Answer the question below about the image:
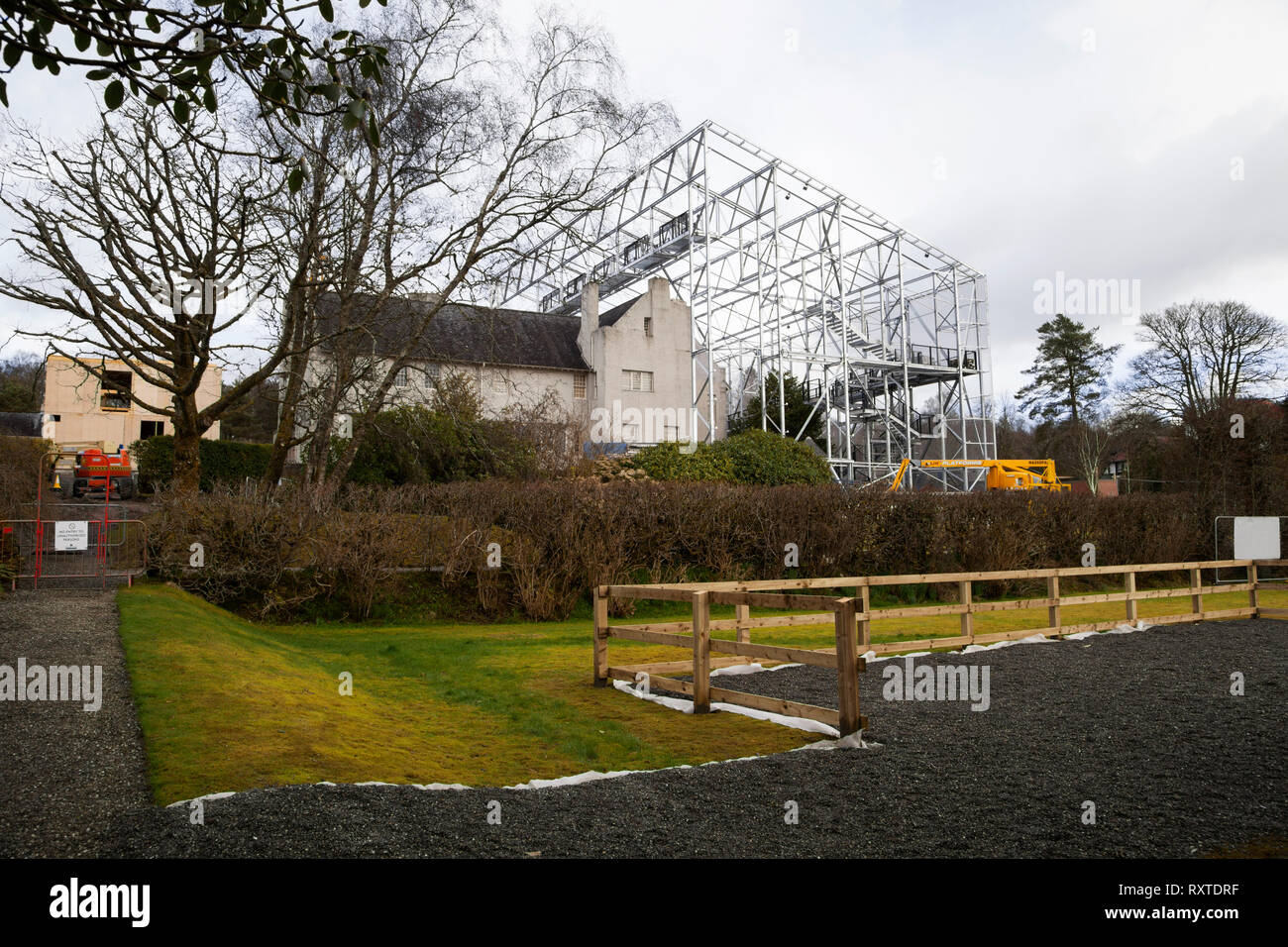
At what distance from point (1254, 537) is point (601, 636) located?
2641cm

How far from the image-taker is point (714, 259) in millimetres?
36750

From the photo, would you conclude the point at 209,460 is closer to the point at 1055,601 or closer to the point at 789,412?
the point at 789,412

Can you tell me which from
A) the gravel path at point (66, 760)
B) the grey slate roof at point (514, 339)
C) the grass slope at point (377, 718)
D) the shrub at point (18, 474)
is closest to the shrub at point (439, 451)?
the shrub at point (18, 474)

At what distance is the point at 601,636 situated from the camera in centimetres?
980

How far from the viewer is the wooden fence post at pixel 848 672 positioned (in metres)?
7.08

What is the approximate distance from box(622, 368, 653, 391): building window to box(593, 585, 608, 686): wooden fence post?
87.0ft

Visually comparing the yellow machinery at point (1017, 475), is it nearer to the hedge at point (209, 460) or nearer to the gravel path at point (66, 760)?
the hedge at point (209, 460)

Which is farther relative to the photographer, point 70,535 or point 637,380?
point 637,380

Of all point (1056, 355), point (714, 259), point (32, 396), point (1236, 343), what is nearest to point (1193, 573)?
point (714, 259)

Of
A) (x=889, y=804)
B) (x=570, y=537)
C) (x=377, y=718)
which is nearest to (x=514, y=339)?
(x=570, y=537)

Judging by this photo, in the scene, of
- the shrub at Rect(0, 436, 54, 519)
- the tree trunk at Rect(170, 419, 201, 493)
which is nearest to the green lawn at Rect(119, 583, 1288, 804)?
the tree trunk at Rect(170, 419, 201, 493)

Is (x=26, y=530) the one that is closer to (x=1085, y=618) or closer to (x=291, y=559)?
(x=291, y=559)

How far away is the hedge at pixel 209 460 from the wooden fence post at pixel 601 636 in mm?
21972

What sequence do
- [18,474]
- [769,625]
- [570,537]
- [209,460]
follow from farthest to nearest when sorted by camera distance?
[209,460] → [18,474] → [570,537] → [769,625]
